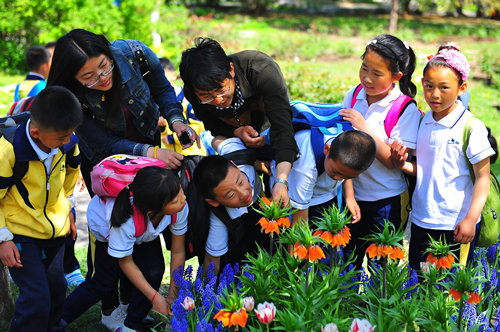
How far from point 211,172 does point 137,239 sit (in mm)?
545

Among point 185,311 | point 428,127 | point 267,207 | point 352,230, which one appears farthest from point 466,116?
point 185,311

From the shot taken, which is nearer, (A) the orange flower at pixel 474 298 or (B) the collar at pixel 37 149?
(A) the orange flower at pixel 474 298

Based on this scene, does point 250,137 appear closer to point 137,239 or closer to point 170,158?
point 170,158

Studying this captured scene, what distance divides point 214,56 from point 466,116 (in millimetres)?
1360


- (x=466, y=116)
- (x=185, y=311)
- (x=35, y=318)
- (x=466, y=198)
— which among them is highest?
(x=466, y=116)

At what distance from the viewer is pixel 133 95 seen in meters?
3.09

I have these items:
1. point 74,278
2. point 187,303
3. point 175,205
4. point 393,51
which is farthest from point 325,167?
point 74,278

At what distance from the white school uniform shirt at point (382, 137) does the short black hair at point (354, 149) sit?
0.25m

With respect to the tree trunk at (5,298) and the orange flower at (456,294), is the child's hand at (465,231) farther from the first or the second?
the tree trunk at (5,298)

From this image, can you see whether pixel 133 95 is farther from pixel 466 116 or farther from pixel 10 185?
pixel 466 116

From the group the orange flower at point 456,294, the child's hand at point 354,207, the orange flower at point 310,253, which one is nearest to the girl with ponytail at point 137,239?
→ the orange flower at point 310,253

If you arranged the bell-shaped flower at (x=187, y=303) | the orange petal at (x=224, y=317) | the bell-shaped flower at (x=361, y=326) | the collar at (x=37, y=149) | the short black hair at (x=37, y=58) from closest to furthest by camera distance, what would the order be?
the bell-shaped flower at (x=361, y=326)
the orange petal at (x=224, y=317)
the bell-shaped flower at (x=187, y=303)
the collar at (x=37, y=149)
the short black hair at (x=37, y=58)

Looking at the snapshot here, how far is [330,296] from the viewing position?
2.46 m

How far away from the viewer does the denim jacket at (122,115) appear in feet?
9.92
